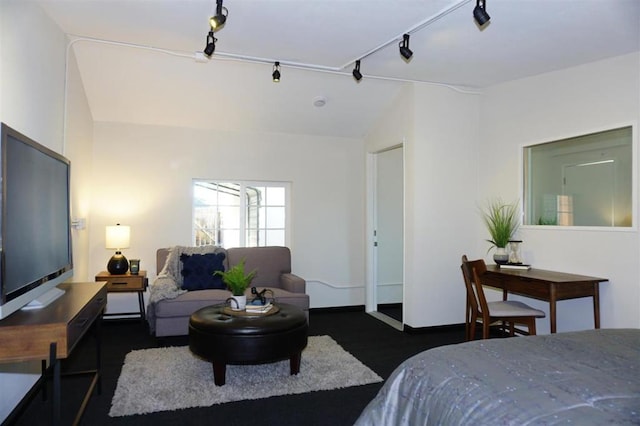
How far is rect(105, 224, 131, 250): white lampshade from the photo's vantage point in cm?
456

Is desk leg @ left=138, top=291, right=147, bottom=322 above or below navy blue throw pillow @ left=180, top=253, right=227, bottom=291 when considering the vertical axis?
below

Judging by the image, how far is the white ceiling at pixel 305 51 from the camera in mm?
2902

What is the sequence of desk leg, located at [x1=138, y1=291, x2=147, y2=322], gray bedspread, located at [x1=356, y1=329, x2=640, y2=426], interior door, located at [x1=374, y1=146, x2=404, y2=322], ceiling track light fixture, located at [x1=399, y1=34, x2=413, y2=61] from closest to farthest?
gray bedspread, located at [x1=356, y1=329, x2=640, y2=426]
ceiling track light fixture, located at [x1=399, y1=34, x2=413, y2=61]
desk leg, located at [x1=138, y1=291, x2=147, y2=322]
interior door, located at [x1=374, y1=146, x2=404, y2=322]

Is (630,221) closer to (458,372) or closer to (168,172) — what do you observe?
(458,372)

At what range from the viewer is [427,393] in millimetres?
1558

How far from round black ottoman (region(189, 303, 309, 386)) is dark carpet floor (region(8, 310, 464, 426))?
309 mm

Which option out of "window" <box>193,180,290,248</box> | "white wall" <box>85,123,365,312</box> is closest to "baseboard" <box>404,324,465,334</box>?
"white wall" <box>85,123,365,312</box>

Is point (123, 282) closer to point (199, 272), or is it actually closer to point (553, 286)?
point (199, 272)

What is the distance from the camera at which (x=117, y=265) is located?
4562 millimetres

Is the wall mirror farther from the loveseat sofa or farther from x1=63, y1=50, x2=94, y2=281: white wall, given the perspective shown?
x1=63, y1=50, x2=94, y2=281: white wall

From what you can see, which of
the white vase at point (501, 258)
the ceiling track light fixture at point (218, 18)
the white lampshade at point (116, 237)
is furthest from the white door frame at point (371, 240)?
the ceiling track light fixture at point (218, 18)

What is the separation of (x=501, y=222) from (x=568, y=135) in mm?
1023

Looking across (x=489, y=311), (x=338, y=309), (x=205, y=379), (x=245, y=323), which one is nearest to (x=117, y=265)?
(x=205, y=379)

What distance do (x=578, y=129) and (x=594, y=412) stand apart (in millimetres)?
3207
